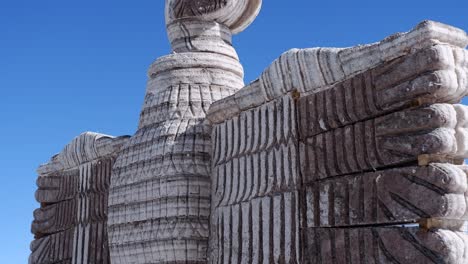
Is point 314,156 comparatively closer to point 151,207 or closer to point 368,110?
point 368,110

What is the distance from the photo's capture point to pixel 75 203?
939 cm

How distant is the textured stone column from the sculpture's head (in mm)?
→ 11

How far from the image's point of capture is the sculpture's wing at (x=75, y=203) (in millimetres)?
8711

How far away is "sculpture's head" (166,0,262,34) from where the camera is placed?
322 inches

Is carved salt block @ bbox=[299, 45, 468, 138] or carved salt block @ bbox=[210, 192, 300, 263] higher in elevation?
carved salt block @ bbox=[299, 45, 468, 138]

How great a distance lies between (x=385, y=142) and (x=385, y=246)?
0.74 metres

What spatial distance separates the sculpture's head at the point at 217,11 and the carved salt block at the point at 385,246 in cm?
334

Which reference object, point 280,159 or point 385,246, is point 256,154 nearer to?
point 280,159

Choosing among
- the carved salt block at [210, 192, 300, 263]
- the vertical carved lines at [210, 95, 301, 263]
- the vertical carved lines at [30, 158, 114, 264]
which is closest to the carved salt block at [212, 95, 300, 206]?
the vertical carved lines at [210, 95, 301, 263]

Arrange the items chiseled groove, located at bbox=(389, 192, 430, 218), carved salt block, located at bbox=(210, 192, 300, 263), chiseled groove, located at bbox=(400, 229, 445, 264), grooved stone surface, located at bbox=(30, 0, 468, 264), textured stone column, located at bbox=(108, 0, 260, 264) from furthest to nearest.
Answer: textured stone column, located at bbox=(108, 0, 260, 264) → carved salt block, located at bbox=(210, 192, 300, 263) → grooved stone surface, located at bbox=(30, 0, 468, 264) → chiseled groove, located at bbox=(389, 192, 430, 218) → chiseled groove, located at bbox=(400, 229, 445, 264)

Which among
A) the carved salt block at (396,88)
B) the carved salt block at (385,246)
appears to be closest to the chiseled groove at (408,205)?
the carved salt block at (385,246)

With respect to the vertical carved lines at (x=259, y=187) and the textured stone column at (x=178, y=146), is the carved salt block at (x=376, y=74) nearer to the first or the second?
the vertical carved lines at (x=259, y=187)

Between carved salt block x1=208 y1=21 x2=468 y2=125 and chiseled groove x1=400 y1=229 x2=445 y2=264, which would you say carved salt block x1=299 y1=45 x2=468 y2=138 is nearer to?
carved salt block x1=208 y1=21 x2=468 y2=125

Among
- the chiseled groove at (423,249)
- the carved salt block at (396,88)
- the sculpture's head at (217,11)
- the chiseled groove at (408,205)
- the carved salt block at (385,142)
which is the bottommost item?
the chiseled groove at (423,249)
